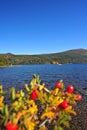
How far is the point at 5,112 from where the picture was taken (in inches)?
209

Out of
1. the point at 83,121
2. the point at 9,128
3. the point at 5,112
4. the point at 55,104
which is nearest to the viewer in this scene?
the point at 9,128

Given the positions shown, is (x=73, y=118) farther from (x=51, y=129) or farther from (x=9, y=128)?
(x=9, y=128)

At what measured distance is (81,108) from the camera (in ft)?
83.8

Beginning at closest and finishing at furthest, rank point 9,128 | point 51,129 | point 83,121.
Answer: point 9,128, point 51,129, point 83,121

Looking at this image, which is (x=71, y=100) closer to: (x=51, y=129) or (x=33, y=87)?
(x=33, y=87)

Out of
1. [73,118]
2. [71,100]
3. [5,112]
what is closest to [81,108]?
[73,118]

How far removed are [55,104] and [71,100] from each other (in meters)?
0.97

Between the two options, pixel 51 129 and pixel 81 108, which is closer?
pixel 51 129

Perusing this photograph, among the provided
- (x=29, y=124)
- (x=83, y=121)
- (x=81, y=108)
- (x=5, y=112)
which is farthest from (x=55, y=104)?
(x=81, y=108)

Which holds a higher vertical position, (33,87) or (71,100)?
(33,87)

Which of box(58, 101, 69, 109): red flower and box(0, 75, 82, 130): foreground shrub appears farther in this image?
box(58, 101, 69, 109): red flower

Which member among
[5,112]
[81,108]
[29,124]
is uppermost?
[5,112]

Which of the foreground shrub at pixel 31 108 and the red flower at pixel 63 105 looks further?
the red flower at pixel 63 105

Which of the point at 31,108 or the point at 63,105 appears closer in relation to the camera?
the point at 31,108
